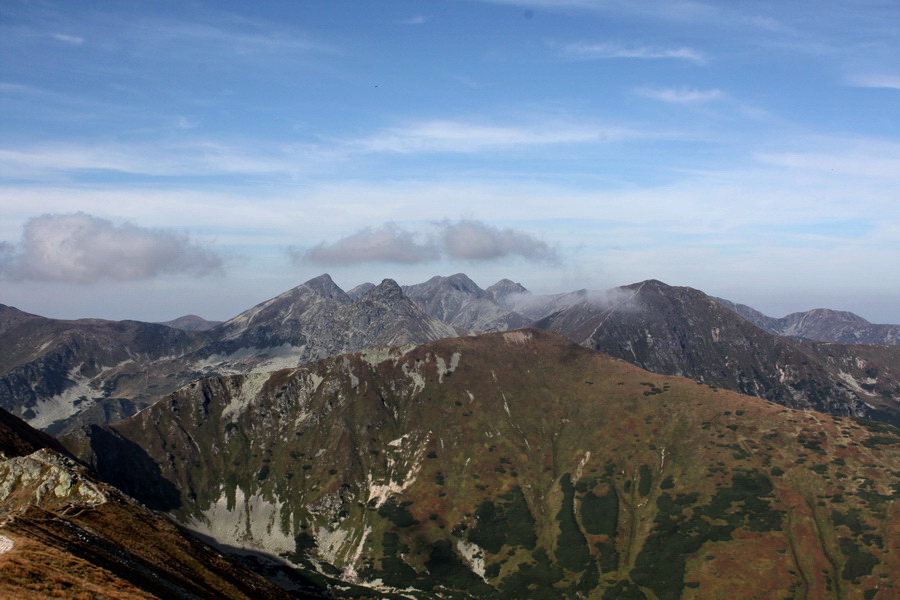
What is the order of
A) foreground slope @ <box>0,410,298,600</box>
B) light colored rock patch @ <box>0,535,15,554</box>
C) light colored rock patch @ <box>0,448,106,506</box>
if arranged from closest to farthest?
1. foreground slope @ <box>0,410,298,600</box>
2. light colored rock patch @ <box>0,535,15,554</box>
3. light colored rock patch @ <box>0,448,106,506</box>

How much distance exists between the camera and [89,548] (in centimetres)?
9181

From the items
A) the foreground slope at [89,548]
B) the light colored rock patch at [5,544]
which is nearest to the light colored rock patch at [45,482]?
the foreground slope at [89,548]

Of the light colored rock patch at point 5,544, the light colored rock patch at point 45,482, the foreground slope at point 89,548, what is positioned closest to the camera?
the foreground slope at point 89,548

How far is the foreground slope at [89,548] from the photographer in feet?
227

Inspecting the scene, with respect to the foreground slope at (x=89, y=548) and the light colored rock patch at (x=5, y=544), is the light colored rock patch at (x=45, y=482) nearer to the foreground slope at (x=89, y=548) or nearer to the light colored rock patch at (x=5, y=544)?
the foreground slope at (x=89, y=548)

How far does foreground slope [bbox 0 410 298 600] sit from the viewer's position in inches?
2719

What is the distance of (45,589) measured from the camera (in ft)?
210

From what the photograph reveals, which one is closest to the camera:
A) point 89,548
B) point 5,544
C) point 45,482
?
point 5,544

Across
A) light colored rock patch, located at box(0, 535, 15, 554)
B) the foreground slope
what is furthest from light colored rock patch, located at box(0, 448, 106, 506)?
light colored rock patch, located at box(0, 535, 15, 554)

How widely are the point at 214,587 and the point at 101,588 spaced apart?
4970 cm

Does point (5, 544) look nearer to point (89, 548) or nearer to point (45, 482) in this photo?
point (89, 548)

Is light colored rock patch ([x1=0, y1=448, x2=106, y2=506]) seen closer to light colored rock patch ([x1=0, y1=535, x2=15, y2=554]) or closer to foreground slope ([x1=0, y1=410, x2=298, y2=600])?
foreground slope ([x1=0, y1=410, x2=298, y2=600])

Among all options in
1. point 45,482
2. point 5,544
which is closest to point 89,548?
point 5,544

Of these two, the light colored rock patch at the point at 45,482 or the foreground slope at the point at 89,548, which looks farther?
the light colored rock patch at the point at 45,482
